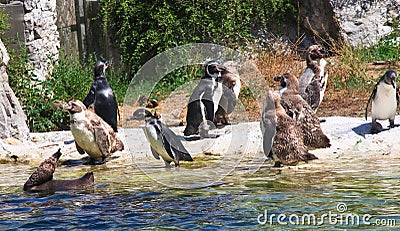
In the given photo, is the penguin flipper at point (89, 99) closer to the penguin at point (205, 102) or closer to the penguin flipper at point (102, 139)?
the penguin at point (205, 102)

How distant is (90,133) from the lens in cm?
917

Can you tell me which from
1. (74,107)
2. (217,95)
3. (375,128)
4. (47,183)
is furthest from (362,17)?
(47,183)

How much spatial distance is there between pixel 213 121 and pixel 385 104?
2.35 m

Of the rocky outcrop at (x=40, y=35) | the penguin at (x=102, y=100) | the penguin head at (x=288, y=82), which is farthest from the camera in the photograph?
the rocky outcrop at (x=40, y=35)

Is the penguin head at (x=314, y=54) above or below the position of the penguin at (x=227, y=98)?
above

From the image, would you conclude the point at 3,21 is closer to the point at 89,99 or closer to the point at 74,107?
the point at 89,99

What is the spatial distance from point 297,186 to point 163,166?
2022 mm

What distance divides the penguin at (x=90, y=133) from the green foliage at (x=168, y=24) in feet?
19.3

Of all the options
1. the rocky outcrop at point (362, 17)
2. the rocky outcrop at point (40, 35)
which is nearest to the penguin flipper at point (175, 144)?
the rocky outcrop at point (40, 35)

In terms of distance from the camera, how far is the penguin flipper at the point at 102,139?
9.19 meters

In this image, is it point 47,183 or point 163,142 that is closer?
point 47,183

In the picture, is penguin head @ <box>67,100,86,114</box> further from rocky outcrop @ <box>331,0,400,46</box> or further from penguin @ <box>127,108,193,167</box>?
rocky outcrop @ <box>331,0,400,46</box>

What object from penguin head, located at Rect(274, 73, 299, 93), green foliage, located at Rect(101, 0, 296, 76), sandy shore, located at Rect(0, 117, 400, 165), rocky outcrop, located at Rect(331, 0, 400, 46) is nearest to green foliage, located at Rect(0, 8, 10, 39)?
sandy shore, located at Rect(0, 117, 400, 165)

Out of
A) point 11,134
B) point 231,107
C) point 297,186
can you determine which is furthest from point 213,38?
point 297,186
